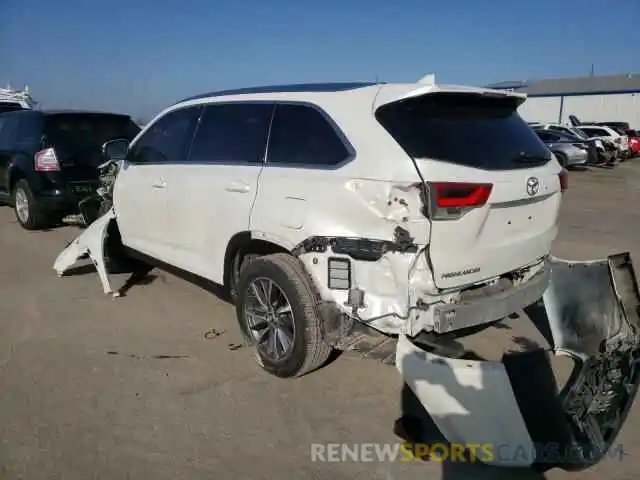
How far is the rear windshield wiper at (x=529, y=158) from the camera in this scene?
10.6 ft

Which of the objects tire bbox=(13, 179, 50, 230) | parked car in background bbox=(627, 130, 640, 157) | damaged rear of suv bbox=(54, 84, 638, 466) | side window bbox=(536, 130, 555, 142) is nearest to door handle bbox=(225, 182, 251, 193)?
damaged rear of suv bbox=(54, 84, 638, 466)

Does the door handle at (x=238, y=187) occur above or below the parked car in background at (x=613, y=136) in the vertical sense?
above

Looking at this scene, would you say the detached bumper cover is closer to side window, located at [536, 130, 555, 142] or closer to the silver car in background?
the silver car in background

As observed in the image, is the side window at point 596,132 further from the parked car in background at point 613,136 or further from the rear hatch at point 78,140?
the rear hatch at point 78,140

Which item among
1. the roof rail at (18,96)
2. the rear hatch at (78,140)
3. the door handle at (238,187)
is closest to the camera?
the door handle at (238,187)

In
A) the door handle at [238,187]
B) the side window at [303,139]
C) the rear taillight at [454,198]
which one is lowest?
the door handle at [238,187]

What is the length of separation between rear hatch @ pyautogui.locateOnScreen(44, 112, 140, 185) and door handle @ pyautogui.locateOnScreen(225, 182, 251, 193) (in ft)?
16.0

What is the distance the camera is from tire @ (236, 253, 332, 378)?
3.26m

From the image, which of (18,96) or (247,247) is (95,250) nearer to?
(247,247)

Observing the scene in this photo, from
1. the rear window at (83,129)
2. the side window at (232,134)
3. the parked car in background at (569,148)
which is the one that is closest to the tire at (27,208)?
the rear window at (83,129)

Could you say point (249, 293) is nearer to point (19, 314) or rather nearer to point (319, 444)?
point (319, 444)

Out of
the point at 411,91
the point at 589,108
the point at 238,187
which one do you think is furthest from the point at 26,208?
the point at 589,108

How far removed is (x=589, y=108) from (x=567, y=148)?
32.2m

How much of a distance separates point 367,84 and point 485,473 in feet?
7.73
